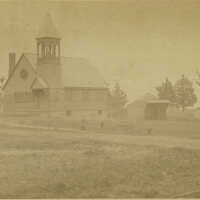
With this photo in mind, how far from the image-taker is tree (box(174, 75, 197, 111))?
1110cm

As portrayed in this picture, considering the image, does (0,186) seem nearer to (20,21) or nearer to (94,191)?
(94,191)

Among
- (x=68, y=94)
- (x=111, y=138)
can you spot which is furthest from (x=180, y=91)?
(x=68, y=94)

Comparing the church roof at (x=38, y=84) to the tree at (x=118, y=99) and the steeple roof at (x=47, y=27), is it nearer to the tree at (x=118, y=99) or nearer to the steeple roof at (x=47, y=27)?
the tree at (x=118, y=99)

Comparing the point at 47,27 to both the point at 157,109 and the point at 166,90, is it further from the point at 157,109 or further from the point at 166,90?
the point at 157,109

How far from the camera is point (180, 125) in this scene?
1195cm

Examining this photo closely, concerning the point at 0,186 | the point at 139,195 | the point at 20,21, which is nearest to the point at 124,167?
the point at 139,195

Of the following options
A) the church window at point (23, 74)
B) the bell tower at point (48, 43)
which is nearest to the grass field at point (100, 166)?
the bell tower at point (48, 43)

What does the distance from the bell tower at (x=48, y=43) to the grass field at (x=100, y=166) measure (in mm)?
2891

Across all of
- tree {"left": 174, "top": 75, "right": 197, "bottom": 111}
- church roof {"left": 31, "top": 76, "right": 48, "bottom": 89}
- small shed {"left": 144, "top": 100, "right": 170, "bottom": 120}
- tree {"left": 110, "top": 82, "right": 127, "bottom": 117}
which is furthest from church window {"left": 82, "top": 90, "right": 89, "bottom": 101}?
tree {"left": 174, "top": 75, "right": 197, "bottom": 111}

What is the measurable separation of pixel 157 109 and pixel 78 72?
13.6 feet

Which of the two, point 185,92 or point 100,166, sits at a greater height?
point 185,92

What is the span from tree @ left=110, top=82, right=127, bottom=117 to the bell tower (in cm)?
225

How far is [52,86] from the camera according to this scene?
14219 millimetres

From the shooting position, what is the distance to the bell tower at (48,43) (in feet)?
34.9
